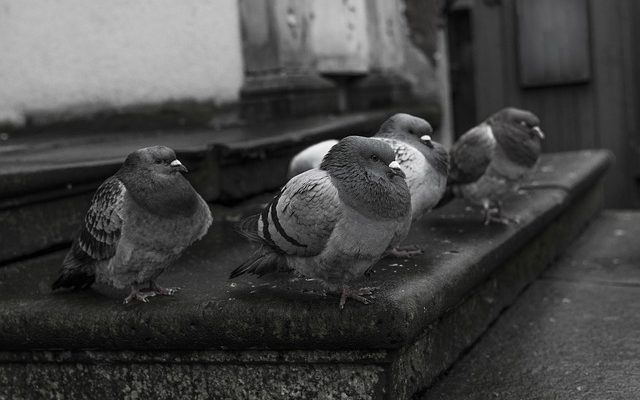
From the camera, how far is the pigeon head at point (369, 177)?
1.97 metres

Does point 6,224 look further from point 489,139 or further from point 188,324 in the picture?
point 489,139

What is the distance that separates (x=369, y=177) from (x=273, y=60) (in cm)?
284

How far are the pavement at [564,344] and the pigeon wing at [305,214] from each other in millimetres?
653

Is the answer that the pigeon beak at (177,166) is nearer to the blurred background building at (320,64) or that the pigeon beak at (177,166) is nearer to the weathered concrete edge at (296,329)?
the weathered concrete edge at (296,329)

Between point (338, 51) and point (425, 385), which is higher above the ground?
point (338, 51)

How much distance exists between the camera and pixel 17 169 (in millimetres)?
2670

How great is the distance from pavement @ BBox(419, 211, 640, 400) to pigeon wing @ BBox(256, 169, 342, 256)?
0.65 meters

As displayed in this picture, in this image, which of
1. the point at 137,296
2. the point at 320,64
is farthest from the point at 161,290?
the point at 320,64

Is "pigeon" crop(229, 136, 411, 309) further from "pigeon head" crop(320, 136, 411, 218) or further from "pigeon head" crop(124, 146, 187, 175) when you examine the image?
"pigeon head" crop(124, 146, 187, 175)

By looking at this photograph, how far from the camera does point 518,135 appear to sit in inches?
127

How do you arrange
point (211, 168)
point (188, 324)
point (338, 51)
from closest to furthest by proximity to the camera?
point (188, 324)
point (211, 168)
point (338, 51)

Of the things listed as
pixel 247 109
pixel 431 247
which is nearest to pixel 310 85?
pixel 247 109

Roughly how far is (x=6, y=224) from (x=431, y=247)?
1.42m

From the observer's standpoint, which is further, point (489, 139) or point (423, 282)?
point (489, 139)
